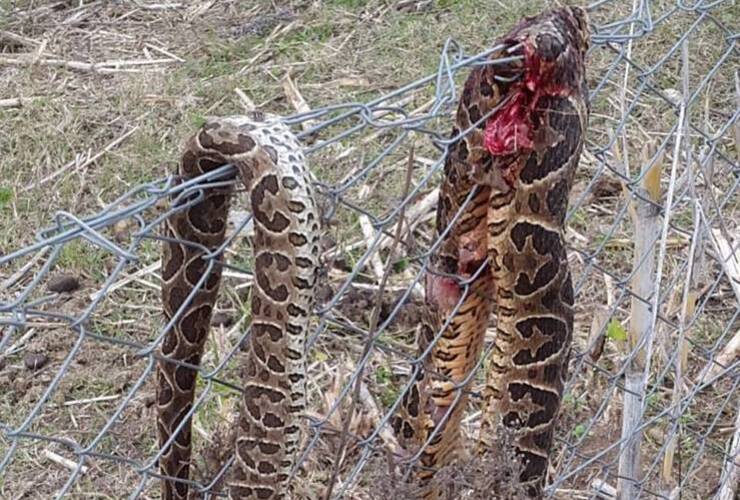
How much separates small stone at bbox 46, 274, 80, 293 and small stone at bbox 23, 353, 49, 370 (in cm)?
44

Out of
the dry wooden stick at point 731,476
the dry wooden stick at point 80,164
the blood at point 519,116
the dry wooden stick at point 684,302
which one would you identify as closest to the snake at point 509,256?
the blood at point 519,116

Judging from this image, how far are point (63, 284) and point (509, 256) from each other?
2.76m

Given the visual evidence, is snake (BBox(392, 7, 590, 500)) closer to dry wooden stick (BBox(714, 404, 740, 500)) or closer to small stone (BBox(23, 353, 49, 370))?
dry wooden stick (BBox(714, 404, 740, 500))

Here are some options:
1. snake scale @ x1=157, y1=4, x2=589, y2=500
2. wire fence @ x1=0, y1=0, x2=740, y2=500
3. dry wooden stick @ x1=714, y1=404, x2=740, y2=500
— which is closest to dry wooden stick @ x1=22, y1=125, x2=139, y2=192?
wire fence @ x1=0, y1=0, x2=740, y2=500

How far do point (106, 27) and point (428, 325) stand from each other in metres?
4.87

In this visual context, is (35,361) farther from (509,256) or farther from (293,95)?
(509,256)

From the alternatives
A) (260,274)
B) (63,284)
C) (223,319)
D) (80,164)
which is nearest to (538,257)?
(260,274)

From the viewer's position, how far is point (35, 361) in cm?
457

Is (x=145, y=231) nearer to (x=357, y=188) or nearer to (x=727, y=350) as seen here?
(x=727, y=350)

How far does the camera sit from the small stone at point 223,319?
468 cm

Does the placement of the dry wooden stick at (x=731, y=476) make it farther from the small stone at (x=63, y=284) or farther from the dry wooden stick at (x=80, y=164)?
the dry wooden stick at (x=80, y=164)

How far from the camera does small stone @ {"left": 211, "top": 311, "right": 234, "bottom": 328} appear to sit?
4676 mm

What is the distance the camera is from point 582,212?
17.4ft

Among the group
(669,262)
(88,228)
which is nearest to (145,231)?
(88,228)
